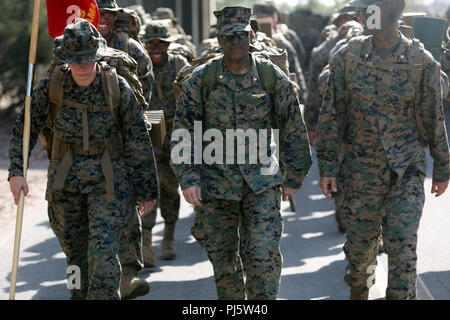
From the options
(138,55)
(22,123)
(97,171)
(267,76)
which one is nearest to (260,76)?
(267,76)

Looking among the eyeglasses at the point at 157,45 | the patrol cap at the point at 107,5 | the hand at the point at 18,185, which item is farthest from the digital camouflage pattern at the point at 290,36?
the hand at the point at 18,185

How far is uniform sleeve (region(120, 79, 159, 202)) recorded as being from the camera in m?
5.85

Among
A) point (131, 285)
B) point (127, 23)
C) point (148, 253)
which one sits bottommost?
point (148, 253)

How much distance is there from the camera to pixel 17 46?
19.2 meters

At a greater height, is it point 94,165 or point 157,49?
point 157,49

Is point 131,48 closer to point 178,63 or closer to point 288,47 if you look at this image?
point 178,63

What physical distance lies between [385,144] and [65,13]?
2908 millimetres

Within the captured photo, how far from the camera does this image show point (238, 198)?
5656 millimetres

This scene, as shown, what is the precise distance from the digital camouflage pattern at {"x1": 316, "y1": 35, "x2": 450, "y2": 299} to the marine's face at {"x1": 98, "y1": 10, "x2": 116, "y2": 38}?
105 inches

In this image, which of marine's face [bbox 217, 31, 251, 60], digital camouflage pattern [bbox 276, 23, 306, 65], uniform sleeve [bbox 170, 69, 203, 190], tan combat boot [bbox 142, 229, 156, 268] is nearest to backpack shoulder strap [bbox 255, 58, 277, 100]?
marine's face [bbox 217, 31, 251, 60]

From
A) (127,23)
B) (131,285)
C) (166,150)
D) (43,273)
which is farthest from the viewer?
(166,150)

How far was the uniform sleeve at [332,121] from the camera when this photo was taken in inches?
234
